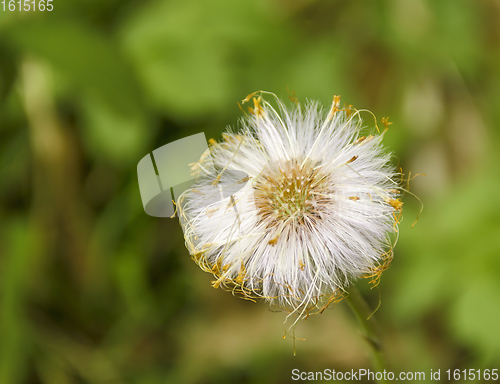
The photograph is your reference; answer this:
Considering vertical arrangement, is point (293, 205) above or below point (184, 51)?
below

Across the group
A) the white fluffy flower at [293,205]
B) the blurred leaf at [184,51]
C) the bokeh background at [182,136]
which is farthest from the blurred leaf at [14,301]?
the white fluffy flower at [293,205]

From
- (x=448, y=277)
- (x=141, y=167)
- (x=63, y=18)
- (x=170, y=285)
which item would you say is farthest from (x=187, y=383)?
(x=63, y=18)

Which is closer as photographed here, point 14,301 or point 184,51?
point 184,51

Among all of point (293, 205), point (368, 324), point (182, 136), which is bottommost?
point (368, 324)

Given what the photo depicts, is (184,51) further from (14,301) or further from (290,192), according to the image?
(14,301)

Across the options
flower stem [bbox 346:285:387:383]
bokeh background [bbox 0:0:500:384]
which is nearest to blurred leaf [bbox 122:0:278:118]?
bokeh background [bbox 0:0:500:384]

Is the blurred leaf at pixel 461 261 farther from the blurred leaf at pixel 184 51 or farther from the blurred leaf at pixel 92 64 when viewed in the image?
the blurred leaf at pixel 92 64

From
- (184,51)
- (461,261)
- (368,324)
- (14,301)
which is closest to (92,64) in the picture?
(184,51)
